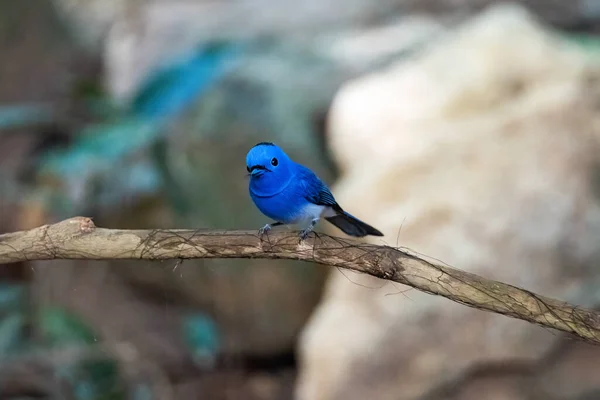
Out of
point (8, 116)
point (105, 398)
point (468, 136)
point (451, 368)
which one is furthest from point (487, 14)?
point (105, 398)

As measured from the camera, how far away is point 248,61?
3580 millimetres

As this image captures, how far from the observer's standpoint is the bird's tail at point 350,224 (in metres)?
1.71

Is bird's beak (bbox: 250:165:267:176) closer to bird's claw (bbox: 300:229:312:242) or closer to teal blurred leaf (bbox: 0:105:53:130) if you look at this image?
bird's claw (bbox: 300:229:312:242)

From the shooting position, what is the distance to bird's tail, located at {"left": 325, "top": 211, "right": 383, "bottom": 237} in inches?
67.3

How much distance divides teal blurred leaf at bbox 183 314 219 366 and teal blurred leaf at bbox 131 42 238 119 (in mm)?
931

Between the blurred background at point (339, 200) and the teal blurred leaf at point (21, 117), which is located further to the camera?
the teal blurred leaf at point (21, 117)

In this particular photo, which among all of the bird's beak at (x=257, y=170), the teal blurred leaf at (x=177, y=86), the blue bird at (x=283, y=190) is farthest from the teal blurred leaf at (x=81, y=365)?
the bird's beak at (x=257, y=170)

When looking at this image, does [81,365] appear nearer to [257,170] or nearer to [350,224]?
[350,224]

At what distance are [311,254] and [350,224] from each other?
49cm

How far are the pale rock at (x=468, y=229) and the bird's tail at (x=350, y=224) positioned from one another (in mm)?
825

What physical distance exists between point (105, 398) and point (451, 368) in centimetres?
143

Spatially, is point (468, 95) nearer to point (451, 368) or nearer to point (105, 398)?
point (451, 368)

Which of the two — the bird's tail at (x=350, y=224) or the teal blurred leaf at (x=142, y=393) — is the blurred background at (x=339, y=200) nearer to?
the teal blurred leaf at (x=142, y=393)

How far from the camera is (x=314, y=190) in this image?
62.1 inches
